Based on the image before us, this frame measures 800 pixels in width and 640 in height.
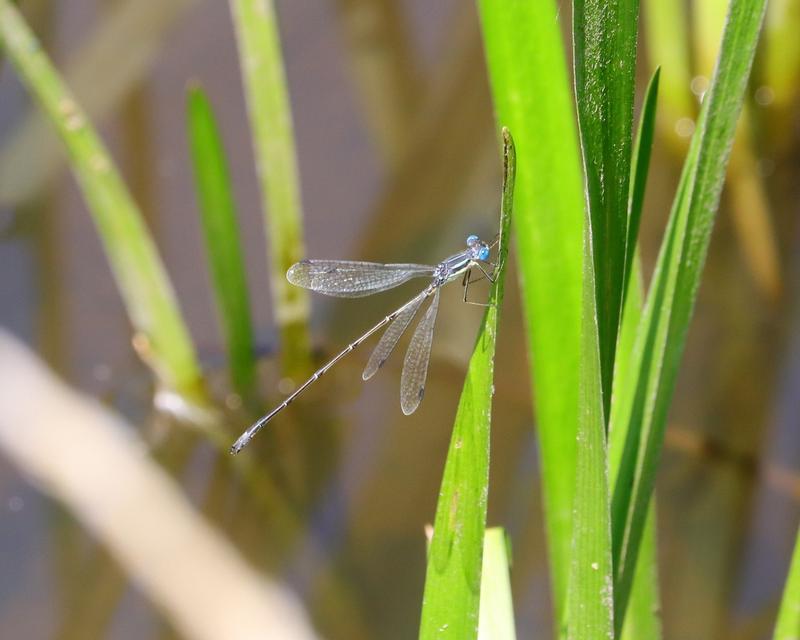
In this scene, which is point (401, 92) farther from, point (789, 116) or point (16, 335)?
point (16, 335)

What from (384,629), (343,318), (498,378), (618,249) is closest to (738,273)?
(498,378)

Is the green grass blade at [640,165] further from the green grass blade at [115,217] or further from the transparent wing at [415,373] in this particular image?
the green grass blade at [115,217]

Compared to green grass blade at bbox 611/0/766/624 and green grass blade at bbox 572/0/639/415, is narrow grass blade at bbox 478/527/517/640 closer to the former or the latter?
green grass blade at bbox 611/0/766/624

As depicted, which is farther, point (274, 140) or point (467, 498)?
point (274, 140)

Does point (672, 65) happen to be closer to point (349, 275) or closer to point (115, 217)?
point (349, 275)

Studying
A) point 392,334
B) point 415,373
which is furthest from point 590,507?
point 392,334

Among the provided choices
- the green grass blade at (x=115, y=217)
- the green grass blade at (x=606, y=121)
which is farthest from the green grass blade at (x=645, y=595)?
the green grass blade at (x=115, y=217)

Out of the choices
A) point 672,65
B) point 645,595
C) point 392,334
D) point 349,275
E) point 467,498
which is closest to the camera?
point 467,498
